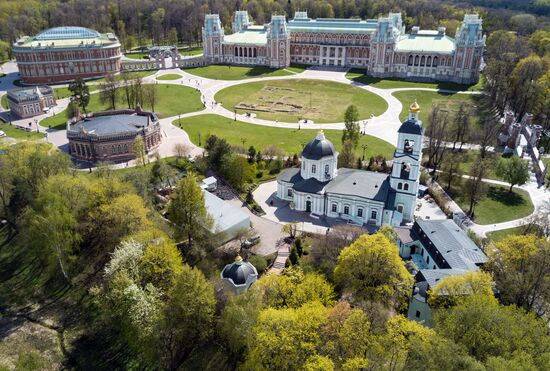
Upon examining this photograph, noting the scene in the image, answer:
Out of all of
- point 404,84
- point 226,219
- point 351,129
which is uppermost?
point 351,129

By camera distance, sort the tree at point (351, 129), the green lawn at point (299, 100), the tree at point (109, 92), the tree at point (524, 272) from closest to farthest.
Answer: the tree at point (524, 272), the tree at point (351, 129), the tree at point (109, 92), the green lawn at point (299, 100)

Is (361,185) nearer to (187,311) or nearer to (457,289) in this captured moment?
(457,289)

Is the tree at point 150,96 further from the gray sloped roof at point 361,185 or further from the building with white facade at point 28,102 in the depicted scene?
the gray sloped roof at point 361,185

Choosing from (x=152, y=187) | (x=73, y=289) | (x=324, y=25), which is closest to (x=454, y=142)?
(x=152, y=187)

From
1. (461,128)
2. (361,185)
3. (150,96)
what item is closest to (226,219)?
(361,185)

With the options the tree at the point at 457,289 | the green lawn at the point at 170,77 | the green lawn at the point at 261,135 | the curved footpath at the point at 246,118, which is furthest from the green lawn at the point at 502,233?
the green lawn at the point at 170,77

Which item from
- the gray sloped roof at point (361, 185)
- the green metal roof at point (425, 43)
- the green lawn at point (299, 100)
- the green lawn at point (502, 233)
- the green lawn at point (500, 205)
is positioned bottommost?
the green lawn at point (502, 233)

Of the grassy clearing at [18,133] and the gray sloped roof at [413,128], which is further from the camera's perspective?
the grassy clearing at [18,133]

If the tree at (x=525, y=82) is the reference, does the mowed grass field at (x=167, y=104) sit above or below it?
below
